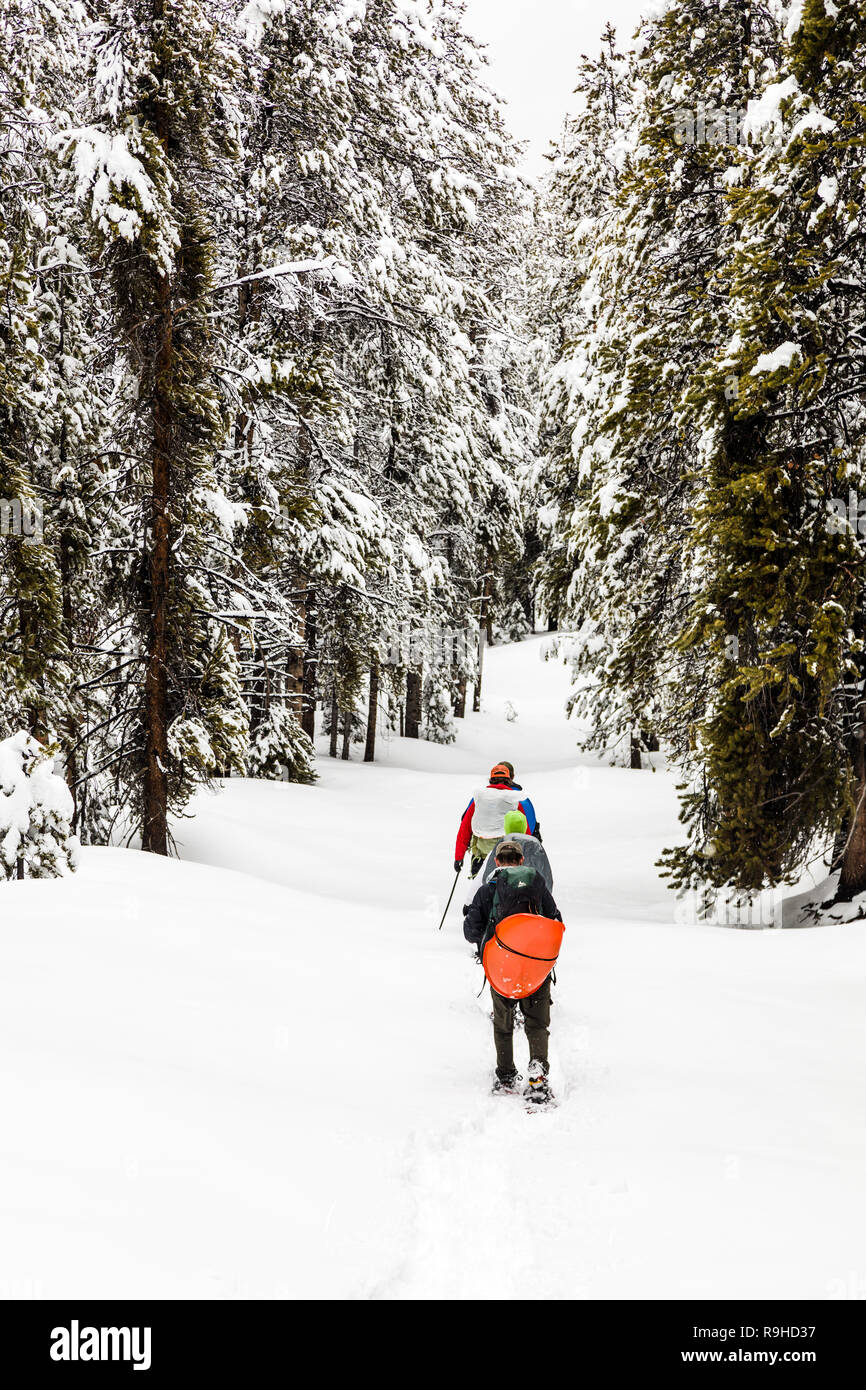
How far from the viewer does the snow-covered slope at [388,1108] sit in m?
3.52

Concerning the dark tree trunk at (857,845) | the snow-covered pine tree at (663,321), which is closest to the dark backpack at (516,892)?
the snow-covered pine tree at (663,321)

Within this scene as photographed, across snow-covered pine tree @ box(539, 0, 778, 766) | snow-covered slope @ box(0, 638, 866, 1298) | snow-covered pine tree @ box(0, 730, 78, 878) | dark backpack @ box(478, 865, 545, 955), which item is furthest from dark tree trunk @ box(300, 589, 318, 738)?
dark backpack @ box(478, 865, 545, 955)

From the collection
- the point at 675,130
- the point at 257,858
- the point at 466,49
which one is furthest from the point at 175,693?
the point at 466,49

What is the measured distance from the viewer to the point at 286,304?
1351 cm

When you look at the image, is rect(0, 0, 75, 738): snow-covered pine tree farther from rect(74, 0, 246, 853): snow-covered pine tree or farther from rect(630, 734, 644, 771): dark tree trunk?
rect(630, 734, 644, 771): dark tree trunk

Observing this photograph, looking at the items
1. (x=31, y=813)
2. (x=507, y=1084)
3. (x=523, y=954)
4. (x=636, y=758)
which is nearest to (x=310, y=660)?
(x=636, y=758)

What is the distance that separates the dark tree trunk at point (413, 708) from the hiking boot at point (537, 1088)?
24.7 meters

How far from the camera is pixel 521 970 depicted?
567cm

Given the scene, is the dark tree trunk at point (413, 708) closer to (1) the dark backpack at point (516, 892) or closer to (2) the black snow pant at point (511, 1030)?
(1) the dark backpack at point (516, 892)

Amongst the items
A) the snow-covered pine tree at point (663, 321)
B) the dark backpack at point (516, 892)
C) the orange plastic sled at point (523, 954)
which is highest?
the snow-covered pine tree at point (663, 321)

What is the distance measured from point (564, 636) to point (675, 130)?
1629 cm

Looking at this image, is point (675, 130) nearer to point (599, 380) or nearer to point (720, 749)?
point (599, 380)

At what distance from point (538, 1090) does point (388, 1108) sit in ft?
3.16

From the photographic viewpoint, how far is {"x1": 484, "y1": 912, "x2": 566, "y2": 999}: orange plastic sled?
18.6ft
